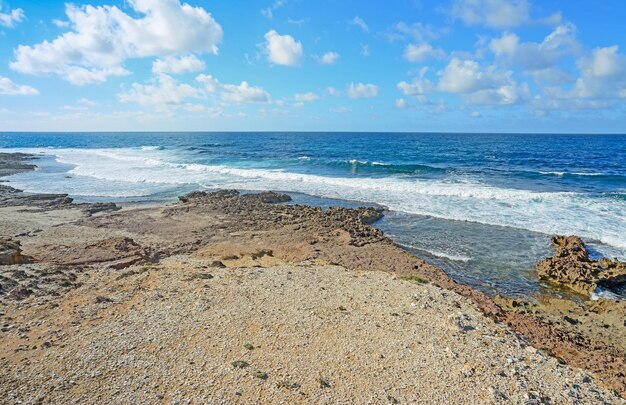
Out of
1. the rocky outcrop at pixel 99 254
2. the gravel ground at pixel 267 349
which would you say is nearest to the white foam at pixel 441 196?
the gravel ground at pixel 267 349

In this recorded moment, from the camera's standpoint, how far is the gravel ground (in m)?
5.69

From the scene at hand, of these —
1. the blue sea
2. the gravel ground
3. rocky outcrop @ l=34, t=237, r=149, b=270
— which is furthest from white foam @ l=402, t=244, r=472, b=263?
rocky outcrop @ l=34, t=237, r=149, b=270

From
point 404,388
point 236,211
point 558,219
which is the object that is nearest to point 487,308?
point 404,388

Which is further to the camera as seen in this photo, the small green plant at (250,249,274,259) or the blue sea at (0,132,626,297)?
the blue sea at (0,132,626,297)

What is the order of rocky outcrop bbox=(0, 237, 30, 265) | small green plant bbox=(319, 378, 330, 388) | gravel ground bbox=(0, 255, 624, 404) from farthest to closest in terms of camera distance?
rocky outcrop bbox=(0, 237, 30, 265), small green plant bbox=(319, 378, 330, 388), gravel ground bbox=(0, 255, 624, 404)

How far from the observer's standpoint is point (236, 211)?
62.4 ft

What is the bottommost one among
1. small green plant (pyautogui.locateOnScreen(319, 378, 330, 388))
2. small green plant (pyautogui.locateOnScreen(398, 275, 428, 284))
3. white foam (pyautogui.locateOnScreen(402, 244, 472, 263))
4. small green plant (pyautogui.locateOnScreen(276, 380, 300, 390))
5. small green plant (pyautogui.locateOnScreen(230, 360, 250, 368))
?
white foam (pyautogui.locateOnScreen(402, 244, 472, 263))

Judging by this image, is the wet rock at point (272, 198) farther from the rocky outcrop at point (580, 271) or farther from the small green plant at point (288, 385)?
the small green plant at point (288, 385)

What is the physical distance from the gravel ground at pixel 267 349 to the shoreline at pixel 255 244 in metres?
0.95

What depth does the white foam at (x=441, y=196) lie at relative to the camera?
1725 cm

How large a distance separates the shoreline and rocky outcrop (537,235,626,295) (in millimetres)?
1599

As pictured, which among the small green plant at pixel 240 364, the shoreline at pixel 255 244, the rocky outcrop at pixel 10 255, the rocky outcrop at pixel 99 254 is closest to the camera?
the small green plant at pixel 240 364

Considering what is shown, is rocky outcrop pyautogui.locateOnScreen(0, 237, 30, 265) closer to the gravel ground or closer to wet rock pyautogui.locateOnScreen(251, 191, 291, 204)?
the gravel ground

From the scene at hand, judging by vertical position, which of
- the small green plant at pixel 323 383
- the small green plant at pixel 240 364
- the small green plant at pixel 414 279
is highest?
the small green plant at pixel 240 364
